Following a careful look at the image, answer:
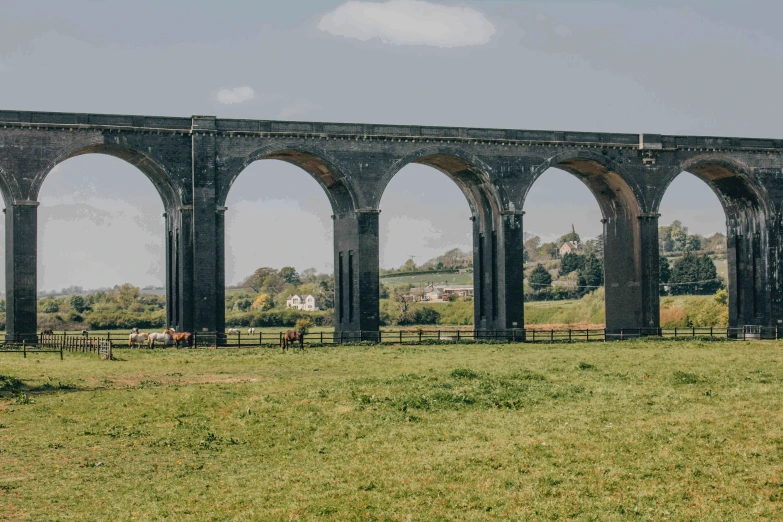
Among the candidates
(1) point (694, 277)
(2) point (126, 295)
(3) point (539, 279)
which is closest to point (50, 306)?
(2) point (126, 295)

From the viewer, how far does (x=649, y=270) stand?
60.7 m

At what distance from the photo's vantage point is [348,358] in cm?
4469

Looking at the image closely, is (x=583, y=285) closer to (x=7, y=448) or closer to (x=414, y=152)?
(x=414, y=152)

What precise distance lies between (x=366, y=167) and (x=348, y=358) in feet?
49.5

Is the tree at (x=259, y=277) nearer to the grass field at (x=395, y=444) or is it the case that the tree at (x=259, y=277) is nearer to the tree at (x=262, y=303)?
the tree at (x=262, y=303)

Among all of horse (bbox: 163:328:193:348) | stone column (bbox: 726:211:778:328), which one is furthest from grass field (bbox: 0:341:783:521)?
stone column (bbox: 726:211:778:328)

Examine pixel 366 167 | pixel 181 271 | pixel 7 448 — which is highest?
pixel 366 167

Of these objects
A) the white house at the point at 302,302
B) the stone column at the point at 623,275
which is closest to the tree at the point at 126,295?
the white house at the point at 302,302

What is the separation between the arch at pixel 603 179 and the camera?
195ft

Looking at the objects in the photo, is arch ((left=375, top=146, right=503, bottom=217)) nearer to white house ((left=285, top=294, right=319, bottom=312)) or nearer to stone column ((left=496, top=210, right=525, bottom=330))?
stone column ((left=496, top=210, right=525, bottom=330))

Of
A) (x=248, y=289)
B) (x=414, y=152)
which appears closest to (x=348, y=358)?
(x=414, y=152)

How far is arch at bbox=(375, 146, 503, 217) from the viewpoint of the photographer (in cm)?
5688

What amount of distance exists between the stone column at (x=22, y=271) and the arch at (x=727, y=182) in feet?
117

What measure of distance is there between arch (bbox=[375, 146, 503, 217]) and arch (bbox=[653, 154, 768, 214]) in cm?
1033
